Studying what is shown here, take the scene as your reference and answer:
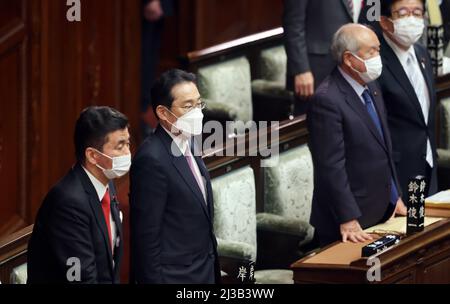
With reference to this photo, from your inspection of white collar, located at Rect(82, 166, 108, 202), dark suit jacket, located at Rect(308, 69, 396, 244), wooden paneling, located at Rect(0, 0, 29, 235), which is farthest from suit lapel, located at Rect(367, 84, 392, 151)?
wooden paneling, located at Rect(0, 0, 29, 235)

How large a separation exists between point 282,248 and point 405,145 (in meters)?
0.64

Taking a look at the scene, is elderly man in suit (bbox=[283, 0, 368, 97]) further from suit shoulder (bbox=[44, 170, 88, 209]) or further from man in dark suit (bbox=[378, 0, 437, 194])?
suit shoulder (bbox=[44, 170, 88, 209])

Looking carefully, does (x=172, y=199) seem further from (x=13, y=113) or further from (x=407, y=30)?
(x=13, y=113)

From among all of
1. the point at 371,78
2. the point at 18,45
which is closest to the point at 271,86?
the point at 18,45

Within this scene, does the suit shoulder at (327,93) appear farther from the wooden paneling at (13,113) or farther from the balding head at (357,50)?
the wooden paneling at (13,113)

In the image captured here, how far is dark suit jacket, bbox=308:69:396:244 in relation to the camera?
14.6ft

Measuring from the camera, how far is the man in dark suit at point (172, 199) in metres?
3.79

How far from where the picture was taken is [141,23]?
269 inches

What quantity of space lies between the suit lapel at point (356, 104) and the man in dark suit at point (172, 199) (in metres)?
0.78

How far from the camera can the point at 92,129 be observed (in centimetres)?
371

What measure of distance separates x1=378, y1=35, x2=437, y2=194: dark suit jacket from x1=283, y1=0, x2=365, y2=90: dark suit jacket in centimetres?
48

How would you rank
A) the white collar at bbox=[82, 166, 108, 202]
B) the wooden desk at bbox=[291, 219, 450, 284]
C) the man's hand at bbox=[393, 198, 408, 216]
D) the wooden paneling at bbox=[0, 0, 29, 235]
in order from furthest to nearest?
the wooden paneling at bbox=[0, 0, 29, 235]
the man's hand at bbox=[393, 198, 408, 216]
the wooden desk at bbox=[291, 219, 450, 284]
the white collar at bbox=[82, 166, 108, 202]

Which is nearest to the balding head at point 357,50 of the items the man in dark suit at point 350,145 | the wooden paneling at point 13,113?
the man in dark suit at point 350,145

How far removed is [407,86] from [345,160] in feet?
1.89
